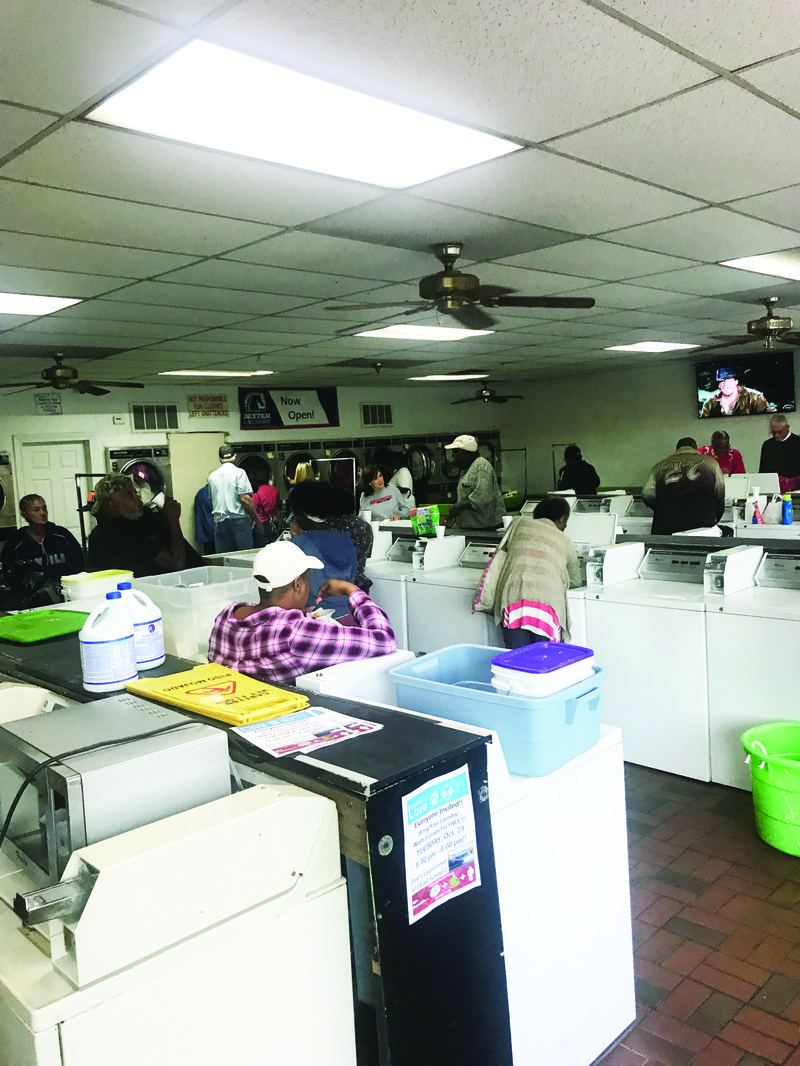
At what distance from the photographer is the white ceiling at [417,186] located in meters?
1.90

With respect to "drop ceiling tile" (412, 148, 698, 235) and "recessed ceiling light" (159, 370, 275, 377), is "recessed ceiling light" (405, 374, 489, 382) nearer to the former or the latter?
"recessed ceiling light" (159, 370, 275, 377)

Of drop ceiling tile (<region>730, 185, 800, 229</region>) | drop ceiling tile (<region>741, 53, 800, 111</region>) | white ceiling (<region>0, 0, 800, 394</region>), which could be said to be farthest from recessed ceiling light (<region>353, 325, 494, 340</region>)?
drop ceiling tile (<region>741, 53, 800, 111</region>)

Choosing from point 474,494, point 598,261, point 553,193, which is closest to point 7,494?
point 474,494

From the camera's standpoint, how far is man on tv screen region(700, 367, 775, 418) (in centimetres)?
1075

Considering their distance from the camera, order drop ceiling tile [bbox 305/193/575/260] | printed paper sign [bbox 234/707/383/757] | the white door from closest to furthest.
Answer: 1. printed paper sign [bbox 234/707/383/757]
2. drop ceiling tile [bbox 305/193/575/260]
3. the white door

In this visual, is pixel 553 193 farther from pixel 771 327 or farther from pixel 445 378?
pixel 445 378

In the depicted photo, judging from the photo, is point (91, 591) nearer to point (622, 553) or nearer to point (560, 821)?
point (560, 821)

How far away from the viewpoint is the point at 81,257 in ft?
12.4

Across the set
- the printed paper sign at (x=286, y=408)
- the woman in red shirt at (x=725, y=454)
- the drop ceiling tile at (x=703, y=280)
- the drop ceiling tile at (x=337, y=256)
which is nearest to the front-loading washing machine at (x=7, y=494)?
the printed paper sign at (x=286, y=408)

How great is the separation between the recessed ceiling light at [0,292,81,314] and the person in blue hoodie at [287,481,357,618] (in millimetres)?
1902

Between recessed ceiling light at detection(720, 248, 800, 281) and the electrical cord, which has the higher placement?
recessed ceiling light at detection(720, 248, 800, 281)

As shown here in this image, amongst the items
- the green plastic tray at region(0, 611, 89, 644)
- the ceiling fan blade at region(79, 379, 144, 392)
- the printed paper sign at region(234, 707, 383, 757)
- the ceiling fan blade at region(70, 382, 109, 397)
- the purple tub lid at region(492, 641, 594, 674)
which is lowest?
the printed paper sign at region(234, 707, 383, 757)

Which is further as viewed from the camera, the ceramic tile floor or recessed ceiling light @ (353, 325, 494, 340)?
recessed ceiling light @ (353, 325, 494, 340)

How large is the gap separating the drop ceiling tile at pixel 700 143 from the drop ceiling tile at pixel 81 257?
210 centimetres
